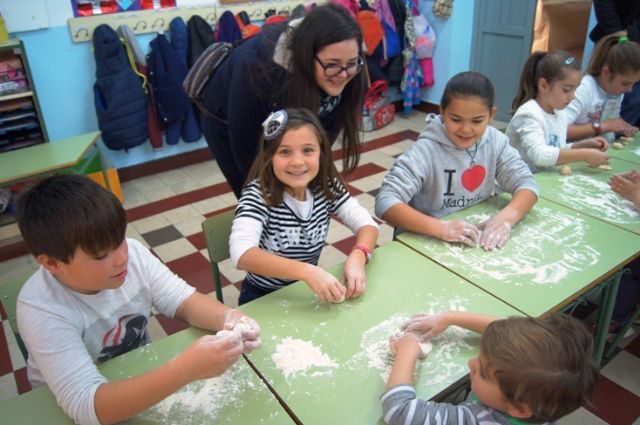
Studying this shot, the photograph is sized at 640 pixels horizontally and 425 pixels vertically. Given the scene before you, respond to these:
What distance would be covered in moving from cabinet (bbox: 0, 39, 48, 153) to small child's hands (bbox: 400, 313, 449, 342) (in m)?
3.22

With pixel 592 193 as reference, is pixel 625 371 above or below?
below

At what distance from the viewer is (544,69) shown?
2297 mm

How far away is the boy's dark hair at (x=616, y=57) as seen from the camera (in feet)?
8.23

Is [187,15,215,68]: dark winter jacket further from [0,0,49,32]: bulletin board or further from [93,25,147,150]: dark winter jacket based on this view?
[0,0,49,32]: bulletin board

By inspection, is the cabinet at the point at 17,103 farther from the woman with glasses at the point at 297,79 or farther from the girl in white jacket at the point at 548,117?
the girl in white jacket at the point at 548,117

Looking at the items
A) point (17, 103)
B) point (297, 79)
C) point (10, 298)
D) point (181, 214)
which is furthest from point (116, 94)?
point (10, 298)

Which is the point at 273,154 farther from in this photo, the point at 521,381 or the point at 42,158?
the point at 42,158

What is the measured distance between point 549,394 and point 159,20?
3.92m

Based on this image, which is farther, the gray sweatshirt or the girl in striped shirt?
the gray sweatshirt

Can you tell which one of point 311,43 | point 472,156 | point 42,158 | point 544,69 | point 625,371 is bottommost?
point 625,371

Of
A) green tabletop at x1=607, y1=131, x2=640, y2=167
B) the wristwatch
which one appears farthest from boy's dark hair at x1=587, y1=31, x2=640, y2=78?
green tabletop at x1=607, y1=131, x2=640, y2=167

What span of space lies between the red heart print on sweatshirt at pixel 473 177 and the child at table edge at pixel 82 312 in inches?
45.9

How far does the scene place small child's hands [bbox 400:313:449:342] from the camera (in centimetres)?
120

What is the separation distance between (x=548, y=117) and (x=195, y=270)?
6.97 ft
